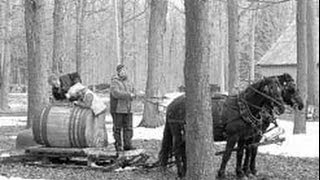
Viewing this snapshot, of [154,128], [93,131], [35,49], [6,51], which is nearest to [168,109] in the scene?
[93,131]

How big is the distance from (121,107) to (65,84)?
1.48 meters

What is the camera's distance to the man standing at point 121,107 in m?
11.8

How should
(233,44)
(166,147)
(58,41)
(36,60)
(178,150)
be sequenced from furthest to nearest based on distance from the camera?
(233,44) < (58,41) < (36,60) < (166,147) < (178,150)

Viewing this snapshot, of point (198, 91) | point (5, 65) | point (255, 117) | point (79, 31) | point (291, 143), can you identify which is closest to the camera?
point (198, 91)

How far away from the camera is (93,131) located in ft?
39.8

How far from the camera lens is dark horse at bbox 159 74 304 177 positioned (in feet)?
34.5

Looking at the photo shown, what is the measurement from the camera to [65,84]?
1267cm

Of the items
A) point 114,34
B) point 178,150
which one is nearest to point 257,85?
point 178,150

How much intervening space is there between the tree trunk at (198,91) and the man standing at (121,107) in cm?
382

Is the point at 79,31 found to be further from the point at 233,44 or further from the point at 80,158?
the point at 80,158

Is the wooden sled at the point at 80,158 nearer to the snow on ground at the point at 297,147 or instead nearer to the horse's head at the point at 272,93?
the horse's head at the point at 272,93

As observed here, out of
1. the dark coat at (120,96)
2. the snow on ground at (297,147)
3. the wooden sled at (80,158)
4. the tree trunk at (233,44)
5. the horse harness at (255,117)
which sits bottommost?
the snow on ground at (297,147)

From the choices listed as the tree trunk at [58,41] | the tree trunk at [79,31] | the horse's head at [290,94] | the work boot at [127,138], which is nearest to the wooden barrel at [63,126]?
the work boot at [127,138]

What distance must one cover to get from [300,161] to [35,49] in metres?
6.73
